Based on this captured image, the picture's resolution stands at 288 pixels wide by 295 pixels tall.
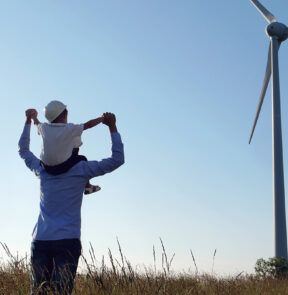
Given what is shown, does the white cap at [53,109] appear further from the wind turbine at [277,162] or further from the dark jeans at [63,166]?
the wind turbine at [277,162]

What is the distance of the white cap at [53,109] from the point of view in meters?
5.21

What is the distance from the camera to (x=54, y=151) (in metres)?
5.00

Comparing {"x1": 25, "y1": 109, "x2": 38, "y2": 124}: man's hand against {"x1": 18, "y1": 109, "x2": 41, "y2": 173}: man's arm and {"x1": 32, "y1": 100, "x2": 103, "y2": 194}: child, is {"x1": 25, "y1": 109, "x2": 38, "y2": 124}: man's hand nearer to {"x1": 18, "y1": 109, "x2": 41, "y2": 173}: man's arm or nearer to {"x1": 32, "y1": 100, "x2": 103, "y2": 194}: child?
{"x1": 18, "y1": 109, "x2": 41, "y2": 173}: man's arm

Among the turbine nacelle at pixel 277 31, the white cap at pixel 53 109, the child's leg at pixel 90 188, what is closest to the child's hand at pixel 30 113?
the white cap at pixel 53 109

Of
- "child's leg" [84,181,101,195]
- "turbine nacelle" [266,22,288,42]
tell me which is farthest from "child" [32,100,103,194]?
"turbine nacelle" [266,22,288,42]

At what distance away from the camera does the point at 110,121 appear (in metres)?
5.10

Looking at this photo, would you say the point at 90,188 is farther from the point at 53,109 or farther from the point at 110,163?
the point at 53,109

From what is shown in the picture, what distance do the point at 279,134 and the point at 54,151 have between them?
2250 centimetres

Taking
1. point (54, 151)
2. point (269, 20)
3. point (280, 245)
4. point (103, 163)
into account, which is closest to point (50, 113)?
point (54, 151)

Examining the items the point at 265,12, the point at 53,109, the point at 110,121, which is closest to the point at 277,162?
the point at 265,12

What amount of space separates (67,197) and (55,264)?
645mm

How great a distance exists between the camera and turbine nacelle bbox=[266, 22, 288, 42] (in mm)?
31312

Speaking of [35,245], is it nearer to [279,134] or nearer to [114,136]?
[114,136]

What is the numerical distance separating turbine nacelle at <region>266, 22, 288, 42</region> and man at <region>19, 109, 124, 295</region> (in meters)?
28.3
